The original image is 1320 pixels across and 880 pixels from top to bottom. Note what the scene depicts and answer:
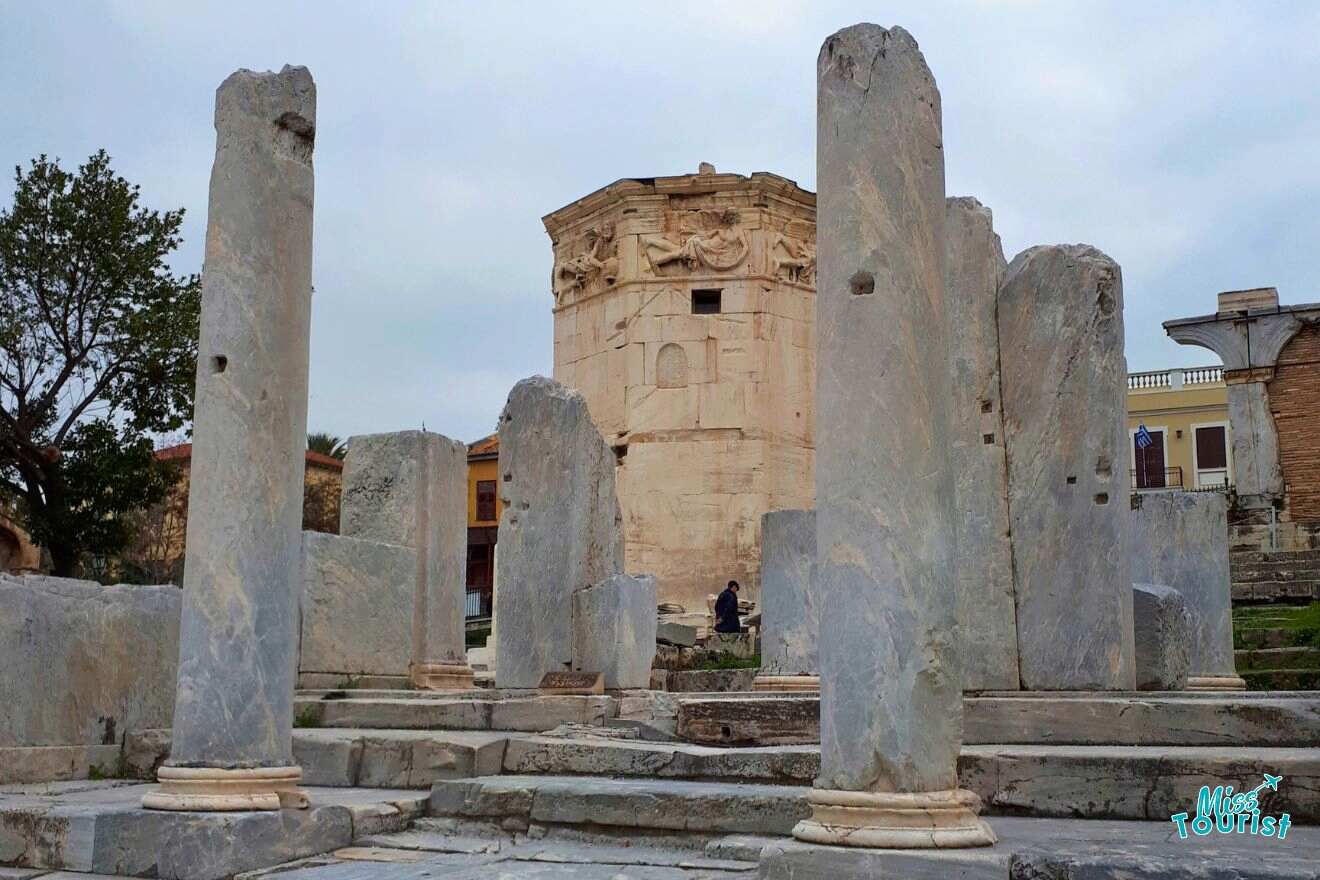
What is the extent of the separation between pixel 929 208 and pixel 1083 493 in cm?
386

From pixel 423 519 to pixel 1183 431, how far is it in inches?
1514

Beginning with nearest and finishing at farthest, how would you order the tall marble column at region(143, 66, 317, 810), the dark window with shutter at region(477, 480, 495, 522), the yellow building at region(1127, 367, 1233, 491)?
the tall marble column at region(143, 66, 317, 810)
the yellow building at region(1127, 367, 1233, 491)
the dark window with shutter at region(477, 480, 495, 522)

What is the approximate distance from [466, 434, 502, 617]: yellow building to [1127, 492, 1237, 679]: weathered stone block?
3251 cm

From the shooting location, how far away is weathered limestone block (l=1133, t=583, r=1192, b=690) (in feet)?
31.3

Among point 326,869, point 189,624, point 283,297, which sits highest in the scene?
point 283,297

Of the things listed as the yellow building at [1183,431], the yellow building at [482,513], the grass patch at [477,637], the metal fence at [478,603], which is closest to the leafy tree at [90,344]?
the grass patch at [477,637]

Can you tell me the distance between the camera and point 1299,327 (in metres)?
31.8

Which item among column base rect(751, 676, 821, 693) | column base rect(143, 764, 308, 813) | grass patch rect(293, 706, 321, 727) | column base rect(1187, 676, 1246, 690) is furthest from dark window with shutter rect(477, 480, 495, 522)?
column base rect(143, 764, 308, 813)

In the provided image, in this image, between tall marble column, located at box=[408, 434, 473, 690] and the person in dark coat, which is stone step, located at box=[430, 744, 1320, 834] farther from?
the person in dark coat

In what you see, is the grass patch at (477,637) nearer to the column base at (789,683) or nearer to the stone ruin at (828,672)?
the column base at (789,683)

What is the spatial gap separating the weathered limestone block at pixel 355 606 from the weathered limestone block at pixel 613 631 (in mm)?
1674

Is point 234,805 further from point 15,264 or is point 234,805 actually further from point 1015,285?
point 15,264

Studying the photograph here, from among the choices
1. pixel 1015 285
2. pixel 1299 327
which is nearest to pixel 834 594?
pixel 1015 285

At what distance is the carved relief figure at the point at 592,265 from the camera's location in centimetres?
2233
